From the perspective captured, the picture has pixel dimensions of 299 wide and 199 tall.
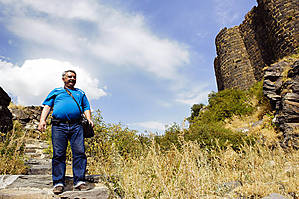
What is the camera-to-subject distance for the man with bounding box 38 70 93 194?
3.14 metres

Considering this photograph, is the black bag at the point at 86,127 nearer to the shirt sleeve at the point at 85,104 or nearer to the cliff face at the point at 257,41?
the shirt sleeve at the point at 85,104

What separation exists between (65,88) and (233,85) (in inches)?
586

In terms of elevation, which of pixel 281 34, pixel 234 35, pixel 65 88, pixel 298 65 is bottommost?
pixel 65 88

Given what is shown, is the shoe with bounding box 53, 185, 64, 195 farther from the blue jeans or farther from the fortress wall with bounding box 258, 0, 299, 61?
the fortress wall with bounding box 258, 0, 299, 61

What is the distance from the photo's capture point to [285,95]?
6.77m

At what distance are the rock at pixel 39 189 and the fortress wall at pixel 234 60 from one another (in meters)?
14.7

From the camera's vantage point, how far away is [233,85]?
15984 millimetres

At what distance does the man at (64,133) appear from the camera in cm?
314

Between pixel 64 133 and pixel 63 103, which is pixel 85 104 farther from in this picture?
pixel 64 133

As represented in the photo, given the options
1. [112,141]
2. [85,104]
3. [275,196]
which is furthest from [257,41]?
[85,104]

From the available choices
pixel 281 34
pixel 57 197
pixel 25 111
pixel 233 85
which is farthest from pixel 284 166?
pixel 25 111

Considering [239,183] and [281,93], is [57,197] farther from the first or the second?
[281,93]

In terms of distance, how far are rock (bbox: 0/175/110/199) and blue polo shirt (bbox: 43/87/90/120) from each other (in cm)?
116

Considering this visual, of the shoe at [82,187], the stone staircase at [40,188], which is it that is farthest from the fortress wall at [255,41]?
the shoe at [82,187]
